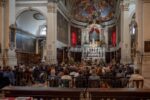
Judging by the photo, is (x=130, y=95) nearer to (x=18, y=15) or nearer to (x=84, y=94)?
(x=84, y=94)

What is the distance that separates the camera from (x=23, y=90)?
30.0 ft

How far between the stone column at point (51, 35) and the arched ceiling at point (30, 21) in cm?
325

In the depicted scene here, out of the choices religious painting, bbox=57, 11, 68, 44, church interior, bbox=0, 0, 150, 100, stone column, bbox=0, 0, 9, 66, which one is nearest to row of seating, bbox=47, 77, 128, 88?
church interior, bbox=0, 0, 150, 100

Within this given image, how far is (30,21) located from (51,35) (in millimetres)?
6640

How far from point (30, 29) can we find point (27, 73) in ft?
68.6

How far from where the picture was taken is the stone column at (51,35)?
109 ft

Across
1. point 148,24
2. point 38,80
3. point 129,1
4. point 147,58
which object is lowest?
point 38,80

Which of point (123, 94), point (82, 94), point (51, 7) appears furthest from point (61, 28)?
point (123, 94)

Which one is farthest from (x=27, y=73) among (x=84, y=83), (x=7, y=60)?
(x=84, y=83)

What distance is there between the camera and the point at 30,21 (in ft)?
129

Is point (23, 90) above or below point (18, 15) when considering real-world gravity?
below

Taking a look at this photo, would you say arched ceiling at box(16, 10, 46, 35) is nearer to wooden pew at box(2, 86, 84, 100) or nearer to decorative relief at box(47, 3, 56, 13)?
decorative relief at box(47, 3, 56, 13)

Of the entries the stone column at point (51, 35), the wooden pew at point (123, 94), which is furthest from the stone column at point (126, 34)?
the wooden pew at point (123, 94)

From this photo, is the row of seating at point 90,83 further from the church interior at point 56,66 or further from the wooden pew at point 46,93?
the wooden pew at point 46,93
